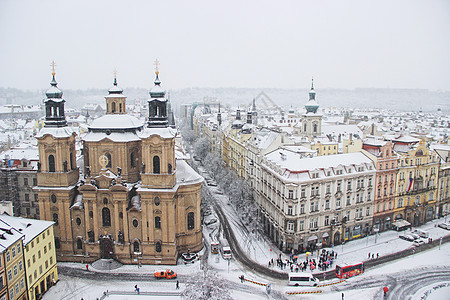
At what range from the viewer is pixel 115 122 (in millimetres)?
53969

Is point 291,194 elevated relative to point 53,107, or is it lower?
lower

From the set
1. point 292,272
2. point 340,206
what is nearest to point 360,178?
point 340,206

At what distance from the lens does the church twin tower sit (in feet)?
167

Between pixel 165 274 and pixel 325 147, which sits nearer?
pixel 165 274

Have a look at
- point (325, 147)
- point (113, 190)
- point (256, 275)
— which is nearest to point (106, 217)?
point (113, 190)

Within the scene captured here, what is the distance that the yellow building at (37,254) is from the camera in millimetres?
41562

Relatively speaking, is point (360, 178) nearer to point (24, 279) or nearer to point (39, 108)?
point (24, 279)

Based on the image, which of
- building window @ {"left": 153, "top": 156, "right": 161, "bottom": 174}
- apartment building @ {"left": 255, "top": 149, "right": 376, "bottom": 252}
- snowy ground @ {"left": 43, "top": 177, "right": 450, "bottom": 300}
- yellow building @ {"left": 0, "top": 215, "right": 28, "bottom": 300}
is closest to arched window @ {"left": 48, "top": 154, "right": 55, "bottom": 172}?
yellow building @ {"left": 0, "top": 215, "right": 28, "bottom": 300}

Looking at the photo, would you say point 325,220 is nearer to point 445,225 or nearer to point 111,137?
point 445,225

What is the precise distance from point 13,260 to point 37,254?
5.06 m

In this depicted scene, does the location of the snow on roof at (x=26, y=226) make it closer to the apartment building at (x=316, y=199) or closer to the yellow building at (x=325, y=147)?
the apartment building at (x=316, y=199)

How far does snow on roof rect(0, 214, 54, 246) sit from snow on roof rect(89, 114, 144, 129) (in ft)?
47.6

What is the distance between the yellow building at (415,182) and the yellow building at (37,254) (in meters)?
52.3

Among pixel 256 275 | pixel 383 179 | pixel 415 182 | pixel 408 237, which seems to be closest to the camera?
pixel 256 275
